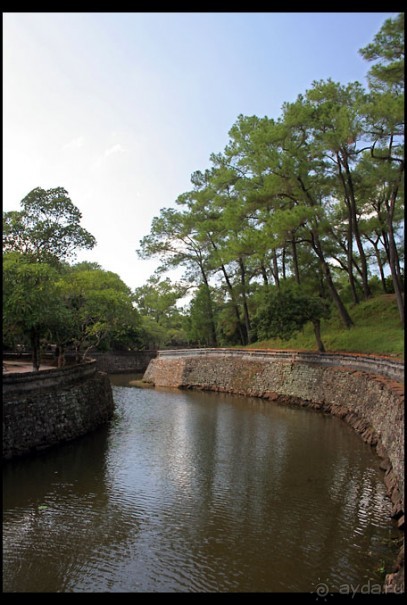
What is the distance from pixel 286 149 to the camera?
2444 cm

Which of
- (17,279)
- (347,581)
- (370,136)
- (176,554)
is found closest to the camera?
(347,581)

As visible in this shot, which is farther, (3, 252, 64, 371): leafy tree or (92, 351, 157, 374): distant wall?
(92, 351, 157, 374): distant wall

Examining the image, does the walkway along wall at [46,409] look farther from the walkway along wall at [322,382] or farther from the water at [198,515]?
the walkway along wall at [322,382]

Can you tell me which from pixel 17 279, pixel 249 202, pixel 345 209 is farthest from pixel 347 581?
pixel 345 209

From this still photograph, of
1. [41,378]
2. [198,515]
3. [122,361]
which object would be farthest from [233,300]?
[198,515]

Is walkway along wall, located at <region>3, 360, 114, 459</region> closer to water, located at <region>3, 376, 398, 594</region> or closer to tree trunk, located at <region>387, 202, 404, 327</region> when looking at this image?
water, located at <region>3, 376, 398, 594</region>

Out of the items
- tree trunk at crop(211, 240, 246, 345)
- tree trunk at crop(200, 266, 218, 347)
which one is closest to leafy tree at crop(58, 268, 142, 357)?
tree trunk at crop(211, 240, 246, 345)

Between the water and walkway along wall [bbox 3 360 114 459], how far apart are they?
611mm

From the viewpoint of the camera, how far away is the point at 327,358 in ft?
70.6

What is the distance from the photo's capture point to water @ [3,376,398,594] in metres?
6.54

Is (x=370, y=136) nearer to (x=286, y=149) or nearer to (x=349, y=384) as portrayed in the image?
(x=286, y=149)

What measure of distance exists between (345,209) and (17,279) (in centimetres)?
2203

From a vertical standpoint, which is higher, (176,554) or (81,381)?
(81,381)

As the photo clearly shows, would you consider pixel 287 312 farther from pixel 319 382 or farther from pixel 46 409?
pixel 46 409
